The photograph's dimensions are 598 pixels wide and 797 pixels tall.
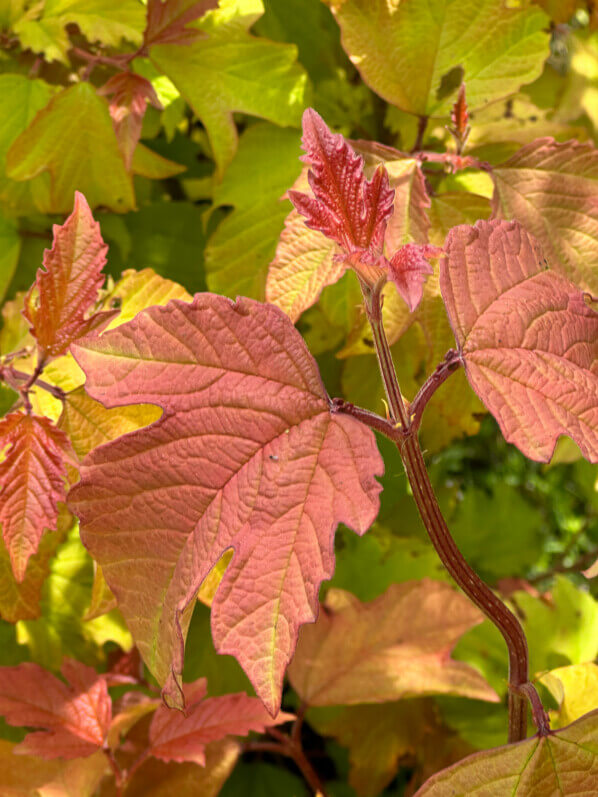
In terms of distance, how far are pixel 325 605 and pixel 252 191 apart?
0.49m

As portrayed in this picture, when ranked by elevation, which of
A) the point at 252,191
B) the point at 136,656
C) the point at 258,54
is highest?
the point at 258,54

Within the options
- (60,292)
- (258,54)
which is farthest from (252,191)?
(60,292)

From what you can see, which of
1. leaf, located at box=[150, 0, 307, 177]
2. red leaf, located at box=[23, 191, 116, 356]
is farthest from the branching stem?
leaf, located at box=[150, 0, 307, 177]

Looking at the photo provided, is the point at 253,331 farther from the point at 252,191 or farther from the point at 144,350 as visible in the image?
the point at 252,191

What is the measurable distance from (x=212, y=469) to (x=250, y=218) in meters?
0.52

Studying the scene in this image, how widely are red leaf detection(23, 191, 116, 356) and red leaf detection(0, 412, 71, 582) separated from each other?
7cm

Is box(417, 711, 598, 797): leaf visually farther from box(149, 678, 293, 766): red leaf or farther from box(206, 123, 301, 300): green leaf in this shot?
box(206, 123, 301, 300): green leaf

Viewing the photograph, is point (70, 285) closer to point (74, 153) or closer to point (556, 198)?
point (74, 153)

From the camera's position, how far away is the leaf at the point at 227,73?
87 centimetres

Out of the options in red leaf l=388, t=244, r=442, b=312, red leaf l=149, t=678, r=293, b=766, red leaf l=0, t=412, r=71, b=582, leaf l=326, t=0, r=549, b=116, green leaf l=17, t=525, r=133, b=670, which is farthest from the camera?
green leaf l=17, t=525, r=133, b=670

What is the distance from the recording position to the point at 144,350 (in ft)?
1.56

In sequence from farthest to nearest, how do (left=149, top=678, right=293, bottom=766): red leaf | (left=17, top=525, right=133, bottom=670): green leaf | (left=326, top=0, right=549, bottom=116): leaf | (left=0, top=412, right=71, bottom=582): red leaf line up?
1. (left=17, top=525, right=133, bottom=670): green leaf
2. (left=326, top=0, right=549, bottom=116): leaf
3. (left=149, top=678, right=293, bottom=766): red leaf
4. (left=0, top=412, right=71, bottom=582): red leaf

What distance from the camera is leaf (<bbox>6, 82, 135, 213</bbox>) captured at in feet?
2.76

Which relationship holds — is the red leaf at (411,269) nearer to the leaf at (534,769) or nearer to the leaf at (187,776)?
the leaf at (534,769)
